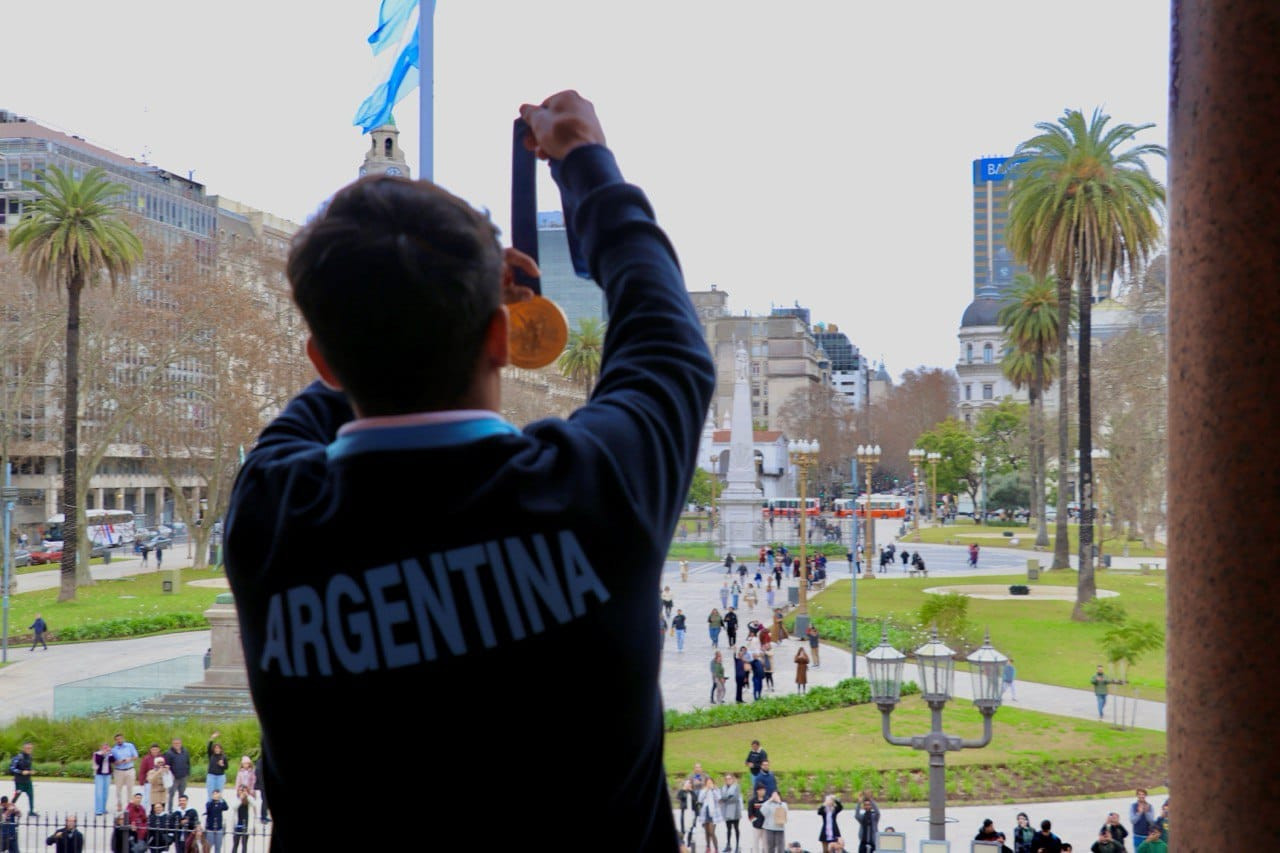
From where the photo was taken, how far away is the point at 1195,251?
1979mm

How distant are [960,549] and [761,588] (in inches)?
858

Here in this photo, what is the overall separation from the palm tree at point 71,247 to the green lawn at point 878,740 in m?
24.1

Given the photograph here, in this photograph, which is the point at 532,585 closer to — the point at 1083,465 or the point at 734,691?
the point at 734,691

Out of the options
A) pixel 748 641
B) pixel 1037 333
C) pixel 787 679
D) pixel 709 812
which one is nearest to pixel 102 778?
pixel 709 812

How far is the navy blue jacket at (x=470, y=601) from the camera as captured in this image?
1.28m

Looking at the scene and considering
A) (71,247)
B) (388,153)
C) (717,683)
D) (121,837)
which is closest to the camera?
(121,837)

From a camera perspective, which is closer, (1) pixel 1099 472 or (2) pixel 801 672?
(2) pixel 801 672

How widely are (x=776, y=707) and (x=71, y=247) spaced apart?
26.3 meters

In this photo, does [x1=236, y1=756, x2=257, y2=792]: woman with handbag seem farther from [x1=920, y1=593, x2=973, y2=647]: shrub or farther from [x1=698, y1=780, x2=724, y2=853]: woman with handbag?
[x1=920, y1=593, x2=973, y2=647]: shrub

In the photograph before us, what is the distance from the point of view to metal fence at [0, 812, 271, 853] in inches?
562

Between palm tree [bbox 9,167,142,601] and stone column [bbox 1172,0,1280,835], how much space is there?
39442 mm

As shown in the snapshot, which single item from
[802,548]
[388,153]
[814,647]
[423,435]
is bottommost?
[814,647]

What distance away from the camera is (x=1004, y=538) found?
67438 mm

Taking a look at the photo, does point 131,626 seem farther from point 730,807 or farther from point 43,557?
point 730,807
